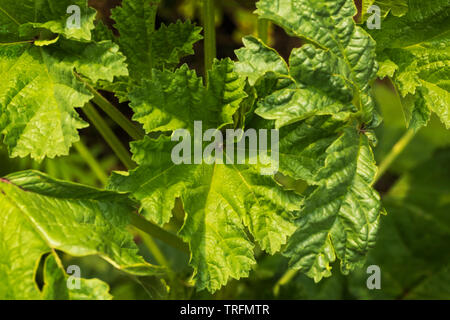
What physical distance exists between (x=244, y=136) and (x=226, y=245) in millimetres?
250

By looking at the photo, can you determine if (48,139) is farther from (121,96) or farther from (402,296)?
(402,296)

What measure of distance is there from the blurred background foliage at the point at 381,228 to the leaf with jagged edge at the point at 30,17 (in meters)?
0.55

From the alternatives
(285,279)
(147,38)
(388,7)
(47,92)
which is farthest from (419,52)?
(285,279)

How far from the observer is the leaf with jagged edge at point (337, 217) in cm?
115

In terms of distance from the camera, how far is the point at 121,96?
1.35 meters

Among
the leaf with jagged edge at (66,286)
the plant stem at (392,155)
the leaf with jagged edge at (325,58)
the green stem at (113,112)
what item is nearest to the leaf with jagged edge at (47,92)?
the green stem at (113,112)

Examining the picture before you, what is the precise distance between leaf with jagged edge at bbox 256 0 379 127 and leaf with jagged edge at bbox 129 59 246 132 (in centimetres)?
13

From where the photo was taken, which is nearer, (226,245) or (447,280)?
(226,245)

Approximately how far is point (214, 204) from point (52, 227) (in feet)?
1.15

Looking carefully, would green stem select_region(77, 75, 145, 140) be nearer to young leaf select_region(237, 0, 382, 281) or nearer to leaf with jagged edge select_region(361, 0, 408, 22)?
young leaf select_region(237, 0, 382, 281)

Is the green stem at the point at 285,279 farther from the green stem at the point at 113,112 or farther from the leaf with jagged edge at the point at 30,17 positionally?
the leaf with jagged edge at the point at 30,17

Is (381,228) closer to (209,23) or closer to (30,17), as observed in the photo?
(209,23)

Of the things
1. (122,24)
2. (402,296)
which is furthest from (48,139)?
(402,296)
